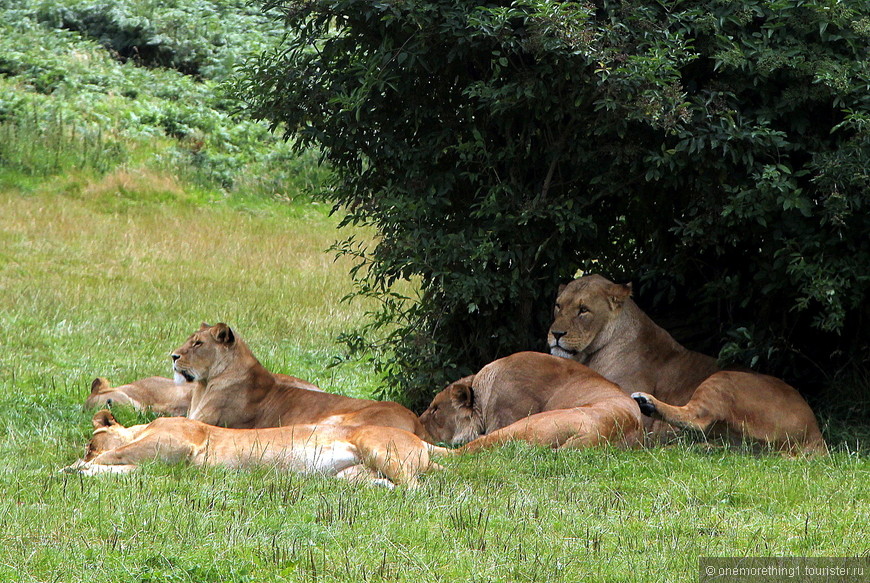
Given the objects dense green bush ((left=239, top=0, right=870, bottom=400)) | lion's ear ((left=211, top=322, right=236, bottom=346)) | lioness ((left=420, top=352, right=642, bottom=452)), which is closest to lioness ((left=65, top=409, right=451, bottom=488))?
lioness ((left=420, top=352, right=642, bottom=452))

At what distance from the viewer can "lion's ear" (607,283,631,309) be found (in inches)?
347

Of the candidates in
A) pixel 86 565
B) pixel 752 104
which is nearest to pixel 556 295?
pixel 752 104

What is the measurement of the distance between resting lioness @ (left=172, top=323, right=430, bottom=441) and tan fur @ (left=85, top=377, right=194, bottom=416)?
0.40m

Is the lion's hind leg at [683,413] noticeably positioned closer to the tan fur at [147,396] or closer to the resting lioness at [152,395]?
the resting lioness at [152,395]

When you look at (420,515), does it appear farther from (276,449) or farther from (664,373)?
(664,373)

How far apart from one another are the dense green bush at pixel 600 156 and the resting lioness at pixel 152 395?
1.71 meters

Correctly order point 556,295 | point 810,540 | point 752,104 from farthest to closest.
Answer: point 556,295 → point 752,104 → point 810,540

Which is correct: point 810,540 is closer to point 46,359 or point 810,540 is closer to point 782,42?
point 782,42

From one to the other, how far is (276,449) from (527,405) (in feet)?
6.36

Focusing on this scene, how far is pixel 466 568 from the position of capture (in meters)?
5.09

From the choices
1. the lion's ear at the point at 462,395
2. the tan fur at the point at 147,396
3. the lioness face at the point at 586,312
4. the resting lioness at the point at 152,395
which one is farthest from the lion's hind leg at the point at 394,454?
the tan fur at the point at 147,396

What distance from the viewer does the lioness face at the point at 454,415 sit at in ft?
27.5

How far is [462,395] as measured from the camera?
8.36m

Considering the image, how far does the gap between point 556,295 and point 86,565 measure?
5123mm
